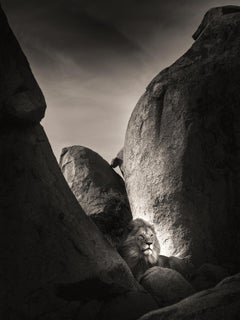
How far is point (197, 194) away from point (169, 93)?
1525 mm

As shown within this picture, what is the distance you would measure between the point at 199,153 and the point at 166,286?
1.93 m

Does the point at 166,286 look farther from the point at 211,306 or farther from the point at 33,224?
the point at 33,224

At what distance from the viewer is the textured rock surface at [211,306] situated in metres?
3.02

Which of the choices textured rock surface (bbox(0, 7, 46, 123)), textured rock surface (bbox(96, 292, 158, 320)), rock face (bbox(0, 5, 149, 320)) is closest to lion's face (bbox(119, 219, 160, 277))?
rock face (bbox(0, 5, 149, 320))

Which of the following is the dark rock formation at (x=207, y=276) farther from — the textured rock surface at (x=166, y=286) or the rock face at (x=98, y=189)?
the rock face at (x=98, y=189)

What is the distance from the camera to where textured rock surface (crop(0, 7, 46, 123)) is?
401cm

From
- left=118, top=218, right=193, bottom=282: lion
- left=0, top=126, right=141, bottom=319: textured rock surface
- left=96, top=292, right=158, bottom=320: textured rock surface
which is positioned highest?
left=0, top=126, right=141, bottom=319: textured rock surface

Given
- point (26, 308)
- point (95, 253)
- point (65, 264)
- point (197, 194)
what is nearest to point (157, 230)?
point (197, 194)

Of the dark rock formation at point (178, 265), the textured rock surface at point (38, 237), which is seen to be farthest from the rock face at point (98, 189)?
the textured rock surface at point (38, 237)

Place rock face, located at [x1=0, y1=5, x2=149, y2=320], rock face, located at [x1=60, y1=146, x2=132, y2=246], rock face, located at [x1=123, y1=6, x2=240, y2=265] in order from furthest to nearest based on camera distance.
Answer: rock face, located at [x1=60, y1=146, x2=132, y2=246] → rock face, located at [x1=123, y1=6, x2=240, y2=265] → rock face, located at [x1=0, y1=5, x2=149, y2=320]

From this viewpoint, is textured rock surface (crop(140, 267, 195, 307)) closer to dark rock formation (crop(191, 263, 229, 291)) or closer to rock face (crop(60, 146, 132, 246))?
dark rock formation (crop(191, 263, 229, 291))

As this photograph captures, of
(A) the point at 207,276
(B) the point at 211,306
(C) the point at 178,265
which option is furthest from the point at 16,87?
(A) the point at 207,276

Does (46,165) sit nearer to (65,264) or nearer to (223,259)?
(65,264)

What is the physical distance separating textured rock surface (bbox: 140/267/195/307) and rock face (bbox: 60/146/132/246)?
1342mm
